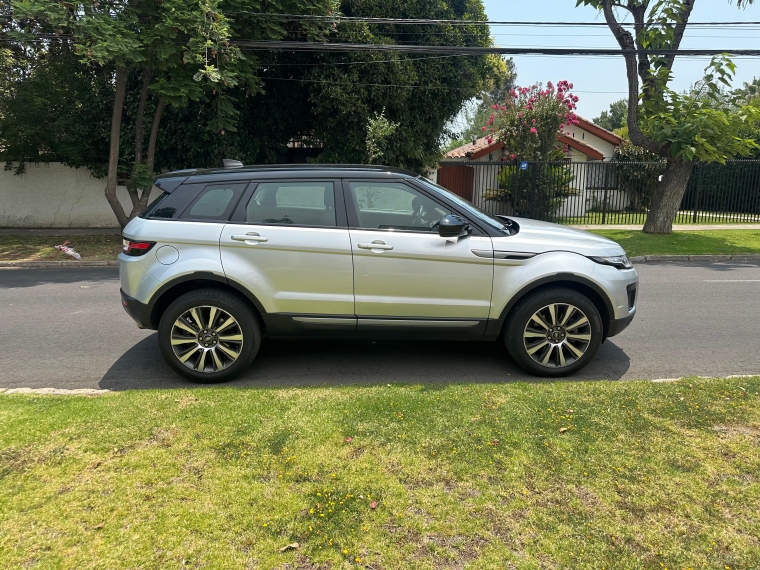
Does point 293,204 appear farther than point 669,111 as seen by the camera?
No

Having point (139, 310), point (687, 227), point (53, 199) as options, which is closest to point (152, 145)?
point (53, 199)

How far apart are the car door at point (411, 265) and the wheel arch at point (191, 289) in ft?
3.06

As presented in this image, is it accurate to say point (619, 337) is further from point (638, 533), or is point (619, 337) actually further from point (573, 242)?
point (638, 533)

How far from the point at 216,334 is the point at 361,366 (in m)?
1.39

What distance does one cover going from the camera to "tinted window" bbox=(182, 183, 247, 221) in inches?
195

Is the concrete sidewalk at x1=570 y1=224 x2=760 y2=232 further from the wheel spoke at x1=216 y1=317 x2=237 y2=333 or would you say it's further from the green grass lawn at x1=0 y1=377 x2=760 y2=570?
the wheel spoke at x1=216 y1=317 x2=237 y2=333

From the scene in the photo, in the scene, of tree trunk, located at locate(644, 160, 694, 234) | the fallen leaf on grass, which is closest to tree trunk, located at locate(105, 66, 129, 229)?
the fallen leaf on grass

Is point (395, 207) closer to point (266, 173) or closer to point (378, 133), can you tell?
point (266, 173)

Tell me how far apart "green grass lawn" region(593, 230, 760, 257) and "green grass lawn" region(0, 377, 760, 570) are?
10.5m

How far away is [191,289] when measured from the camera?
197 inches

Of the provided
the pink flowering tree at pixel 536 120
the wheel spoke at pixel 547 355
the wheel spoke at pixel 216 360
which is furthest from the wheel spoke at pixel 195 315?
the pink flowering tree at pixel 536 120

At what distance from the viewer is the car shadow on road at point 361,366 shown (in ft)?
16.2

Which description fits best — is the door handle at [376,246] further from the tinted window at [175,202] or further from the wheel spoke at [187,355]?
the wheel spoke at [187,355]

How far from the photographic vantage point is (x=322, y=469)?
314 centimetres
